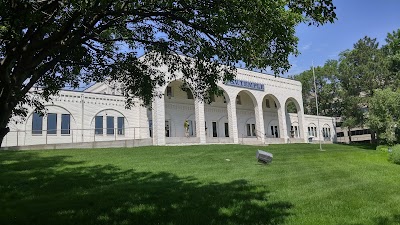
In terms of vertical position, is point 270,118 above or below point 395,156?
above

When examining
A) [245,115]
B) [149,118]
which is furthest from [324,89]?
[149,118]

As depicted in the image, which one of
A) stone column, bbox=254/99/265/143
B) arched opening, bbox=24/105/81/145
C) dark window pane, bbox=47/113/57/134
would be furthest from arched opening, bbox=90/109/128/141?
stone column, bbox=254/99/265/143

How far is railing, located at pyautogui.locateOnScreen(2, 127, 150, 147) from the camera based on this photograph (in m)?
26.9

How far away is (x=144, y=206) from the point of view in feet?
27.3

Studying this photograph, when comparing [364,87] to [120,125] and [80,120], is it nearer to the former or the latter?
[120,125]

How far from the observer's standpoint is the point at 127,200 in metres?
8.96

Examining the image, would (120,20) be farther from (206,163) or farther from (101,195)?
(206,163)

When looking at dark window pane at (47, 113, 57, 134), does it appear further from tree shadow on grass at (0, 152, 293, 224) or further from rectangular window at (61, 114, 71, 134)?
tree shadow on grass at (0, 152, 293, 224)

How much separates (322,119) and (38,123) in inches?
1714

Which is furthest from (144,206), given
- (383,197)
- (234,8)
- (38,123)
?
(38,123)

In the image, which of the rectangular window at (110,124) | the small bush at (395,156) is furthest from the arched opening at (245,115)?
the small bush at (395,156)

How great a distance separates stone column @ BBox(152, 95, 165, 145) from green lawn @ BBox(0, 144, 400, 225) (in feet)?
44.5

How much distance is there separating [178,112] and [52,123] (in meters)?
11.9

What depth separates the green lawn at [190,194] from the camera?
24.9ft
